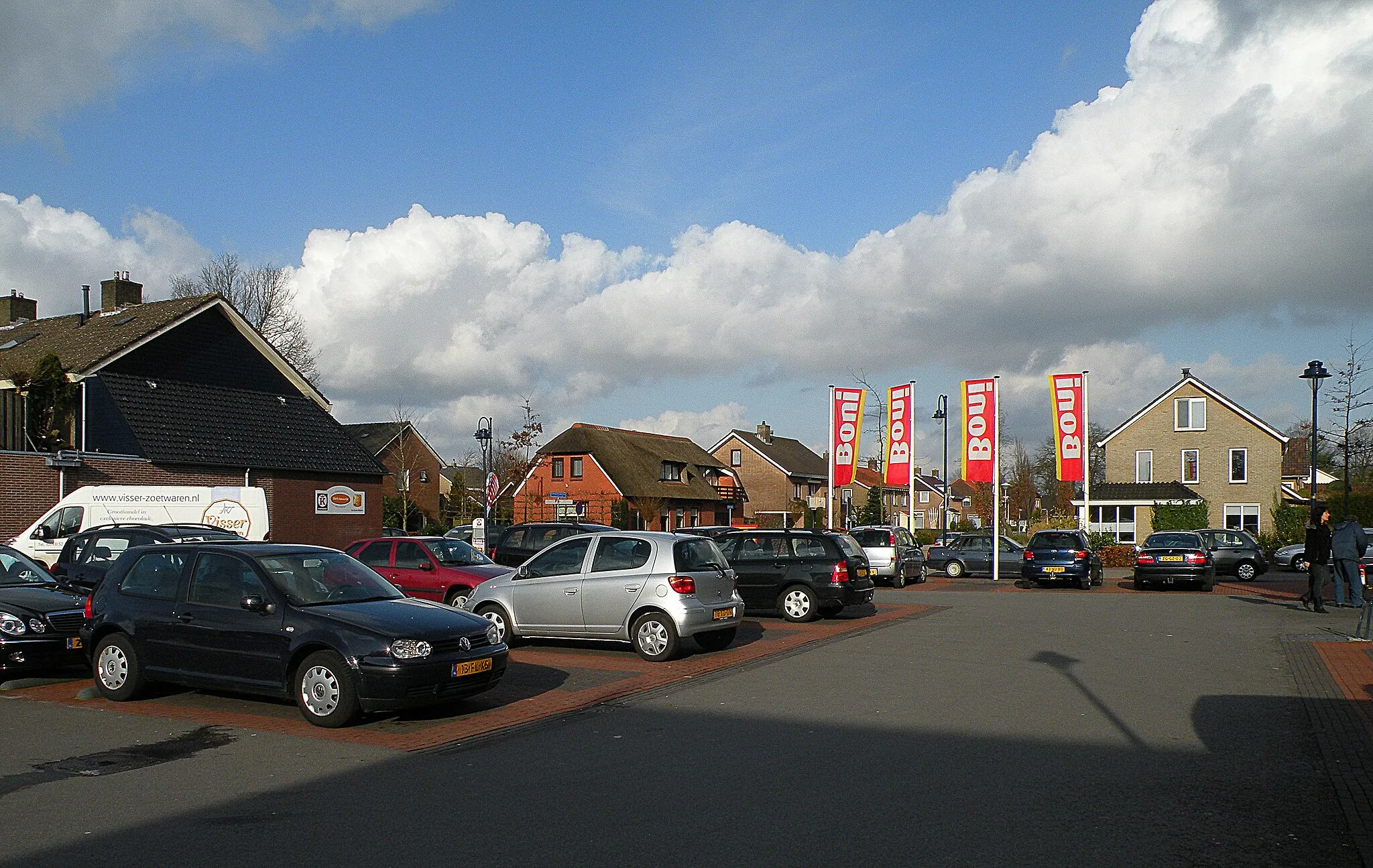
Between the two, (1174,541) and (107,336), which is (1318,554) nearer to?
(1174,541)

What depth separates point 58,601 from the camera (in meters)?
11.9

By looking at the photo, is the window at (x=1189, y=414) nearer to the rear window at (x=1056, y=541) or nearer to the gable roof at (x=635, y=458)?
the gable roof at (x=635, y=458)

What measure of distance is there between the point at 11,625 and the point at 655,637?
7036 millimetres

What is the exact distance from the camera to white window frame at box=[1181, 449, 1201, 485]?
56.5 metres

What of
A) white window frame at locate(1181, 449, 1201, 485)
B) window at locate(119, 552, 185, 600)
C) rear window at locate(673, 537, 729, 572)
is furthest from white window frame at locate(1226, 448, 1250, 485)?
window at locate(119, 552, 185, 600)

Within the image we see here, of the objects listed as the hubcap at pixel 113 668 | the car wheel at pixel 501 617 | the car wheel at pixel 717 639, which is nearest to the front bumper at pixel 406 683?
the hubcap at pixel 113 668

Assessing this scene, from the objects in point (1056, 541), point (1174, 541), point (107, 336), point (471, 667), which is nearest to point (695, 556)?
point (471, 667)

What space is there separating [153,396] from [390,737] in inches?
931

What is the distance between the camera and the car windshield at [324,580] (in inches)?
392

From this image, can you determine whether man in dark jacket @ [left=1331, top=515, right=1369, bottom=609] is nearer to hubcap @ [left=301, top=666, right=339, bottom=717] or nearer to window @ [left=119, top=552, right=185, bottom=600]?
hubcap @ [left=301, top=666, right=339, bottom=717]

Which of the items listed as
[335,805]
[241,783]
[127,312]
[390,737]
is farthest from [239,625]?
[127,312]

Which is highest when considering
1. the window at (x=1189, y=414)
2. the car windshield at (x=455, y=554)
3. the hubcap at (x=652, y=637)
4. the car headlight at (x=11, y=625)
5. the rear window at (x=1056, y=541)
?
the window at (x=1189, y=414)

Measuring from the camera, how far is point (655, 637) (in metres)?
13.6

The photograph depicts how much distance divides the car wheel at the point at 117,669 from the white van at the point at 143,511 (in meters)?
10.3
